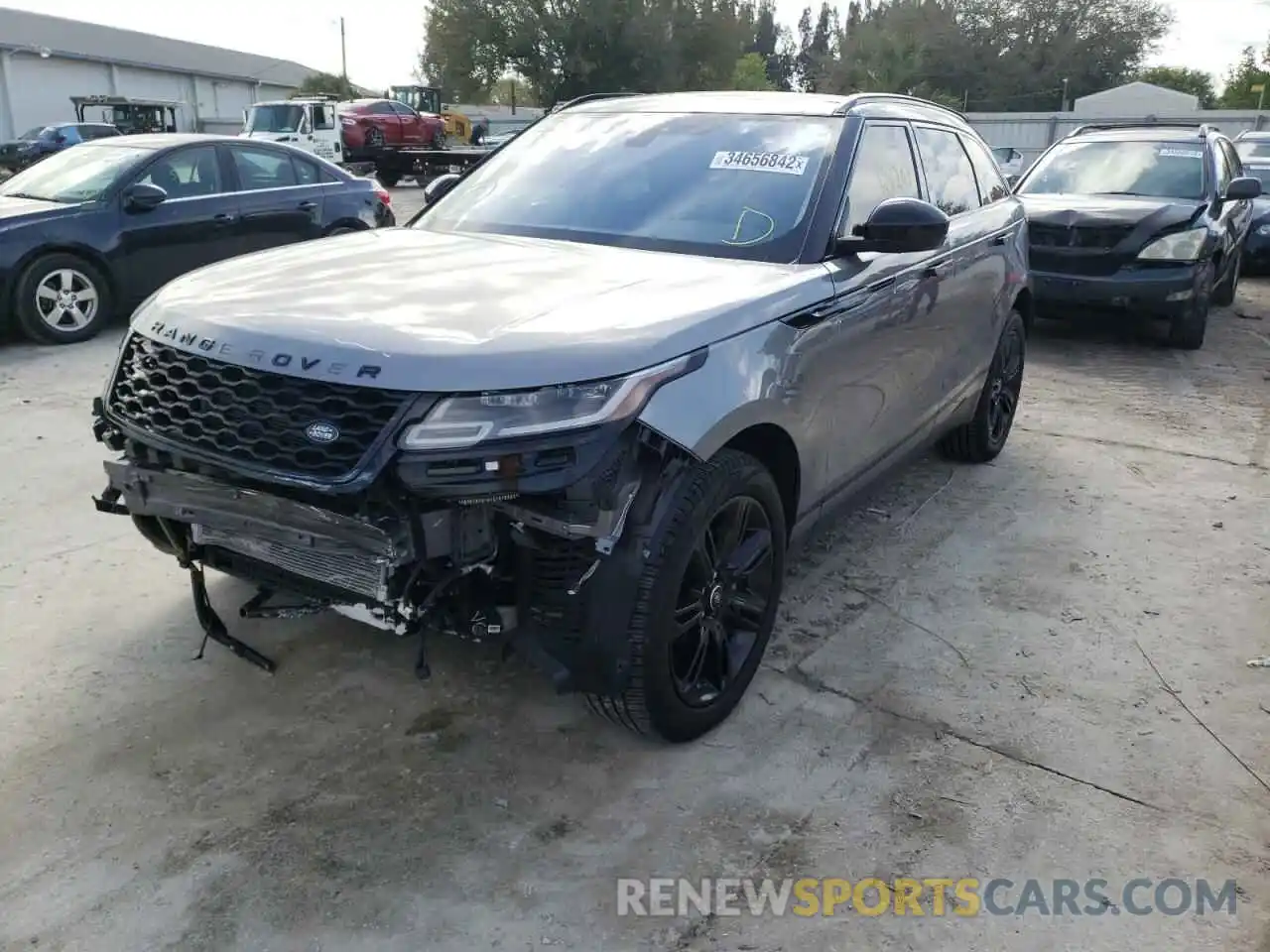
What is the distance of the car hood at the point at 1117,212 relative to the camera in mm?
8422

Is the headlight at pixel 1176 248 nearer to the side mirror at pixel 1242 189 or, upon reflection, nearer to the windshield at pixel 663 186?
the side mirror at pixel 1242 189

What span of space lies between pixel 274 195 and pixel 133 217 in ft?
4.36

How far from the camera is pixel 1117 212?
8.54 m

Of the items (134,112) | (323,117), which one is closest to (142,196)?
(323,117)

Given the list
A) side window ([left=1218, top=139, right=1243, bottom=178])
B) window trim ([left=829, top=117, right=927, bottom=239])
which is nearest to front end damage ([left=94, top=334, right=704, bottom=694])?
window trim ([left=829, top=117, right=927, bottom=239])

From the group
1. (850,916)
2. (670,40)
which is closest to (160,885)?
(850,916)

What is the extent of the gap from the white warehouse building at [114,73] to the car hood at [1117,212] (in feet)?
107

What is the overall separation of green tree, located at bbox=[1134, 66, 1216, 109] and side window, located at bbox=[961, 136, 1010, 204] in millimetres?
74093

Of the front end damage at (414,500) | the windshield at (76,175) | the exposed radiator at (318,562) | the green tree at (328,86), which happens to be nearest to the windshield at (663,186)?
the front end damage at (414,500)

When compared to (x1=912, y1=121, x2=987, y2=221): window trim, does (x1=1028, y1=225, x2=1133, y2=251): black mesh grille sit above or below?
below

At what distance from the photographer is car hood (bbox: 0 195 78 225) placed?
7.52 metres

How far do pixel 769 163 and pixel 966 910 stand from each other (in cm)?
253

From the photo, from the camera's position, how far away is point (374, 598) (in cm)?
259

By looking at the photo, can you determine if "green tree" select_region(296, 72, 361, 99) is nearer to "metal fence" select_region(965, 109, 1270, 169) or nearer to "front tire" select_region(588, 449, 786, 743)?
"metal fence" select_region(965, 109, 1270, 169)
